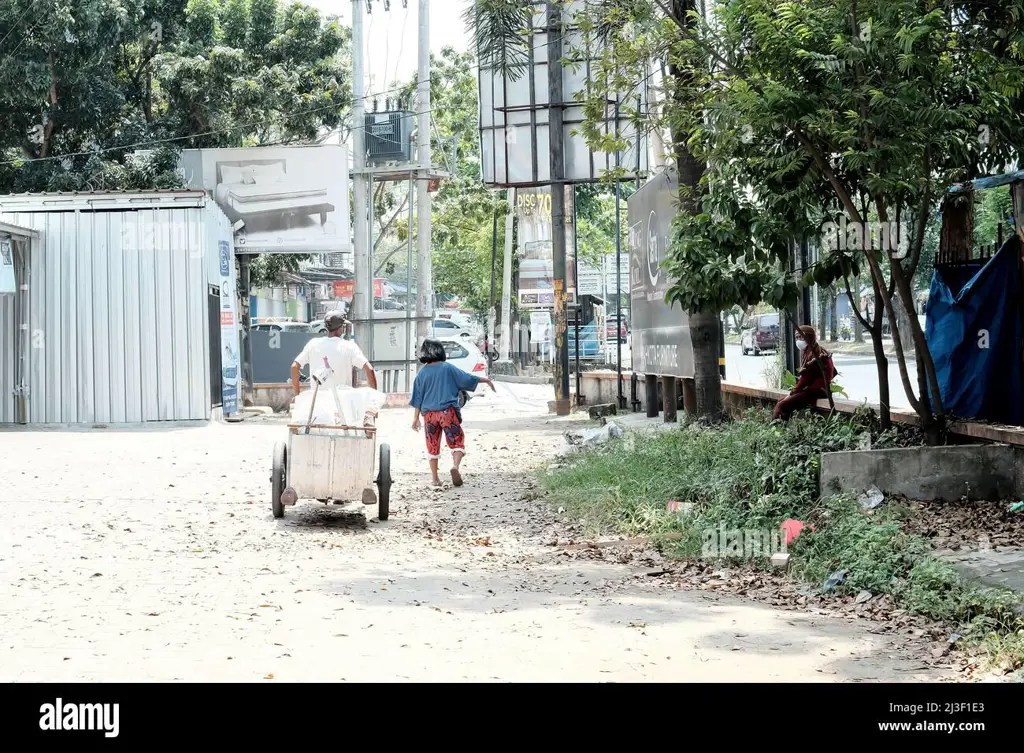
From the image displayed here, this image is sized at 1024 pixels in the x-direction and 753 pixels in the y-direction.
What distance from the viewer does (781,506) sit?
883cm

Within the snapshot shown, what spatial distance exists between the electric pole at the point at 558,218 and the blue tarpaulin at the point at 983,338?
12.7 meters

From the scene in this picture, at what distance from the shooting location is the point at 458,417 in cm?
1237

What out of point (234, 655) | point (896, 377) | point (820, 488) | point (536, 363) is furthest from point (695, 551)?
point (536, 363)

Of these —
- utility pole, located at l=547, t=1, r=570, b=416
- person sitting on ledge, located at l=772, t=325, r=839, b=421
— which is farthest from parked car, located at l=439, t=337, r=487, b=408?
person sitting on ledge, located at l=772, t=325, r=839, b=421

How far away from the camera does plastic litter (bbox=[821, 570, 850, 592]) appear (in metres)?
7.23

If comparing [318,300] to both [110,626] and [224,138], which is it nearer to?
[224,138]

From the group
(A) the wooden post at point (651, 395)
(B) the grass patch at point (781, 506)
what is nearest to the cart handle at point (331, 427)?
(B) the grass patch at point (781, 506)

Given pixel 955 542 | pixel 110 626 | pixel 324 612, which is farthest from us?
pixel 955 542

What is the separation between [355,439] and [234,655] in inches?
173

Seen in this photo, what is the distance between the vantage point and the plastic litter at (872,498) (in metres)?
8.66

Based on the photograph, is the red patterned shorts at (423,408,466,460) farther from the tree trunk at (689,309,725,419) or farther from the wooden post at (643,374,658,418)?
the wooden post at (643,374,658,418)

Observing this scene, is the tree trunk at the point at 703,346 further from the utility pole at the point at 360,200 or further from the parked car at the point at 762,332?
the parked car at the point at 762,332

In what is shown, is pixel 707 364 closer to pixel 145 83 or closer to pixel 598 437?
pixel 598 437

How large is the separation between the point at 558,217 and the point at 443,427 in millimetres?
11789
